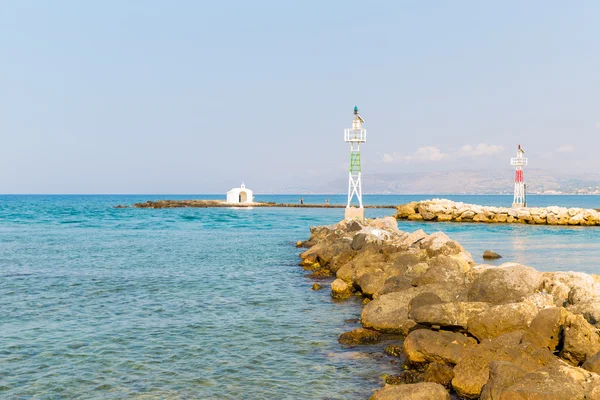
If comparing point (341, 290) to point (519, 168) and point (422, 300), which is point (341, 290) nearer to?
point (422, 300)

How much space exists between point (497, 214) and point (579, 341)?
46.9 metres

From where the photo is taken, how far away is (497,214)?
52.4m

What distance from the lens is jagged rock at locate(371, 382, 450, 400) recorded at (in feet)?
23.2

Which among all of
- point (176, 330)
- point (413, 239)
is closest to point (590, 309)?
point (176, 330)

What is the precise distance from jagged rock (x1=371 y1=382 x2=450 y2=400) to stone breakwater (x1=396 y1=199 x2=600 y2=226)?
154 ft

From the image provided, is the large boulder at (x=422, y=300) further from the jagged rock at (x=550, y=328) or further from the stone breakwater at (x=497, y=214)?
the stone breakwater at (x=497, y=214)

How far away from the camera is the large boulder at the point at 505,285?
1078 centimetres

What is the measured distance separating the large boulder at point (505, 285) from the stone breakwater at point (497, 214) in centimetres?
4199

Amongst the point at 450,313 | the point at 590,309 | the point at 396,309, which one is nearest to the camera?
the point at 590,309

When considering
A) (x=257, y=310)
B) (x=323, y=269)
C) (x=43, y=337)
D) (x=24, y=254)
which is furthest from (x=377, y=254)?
(x=24, y=254)

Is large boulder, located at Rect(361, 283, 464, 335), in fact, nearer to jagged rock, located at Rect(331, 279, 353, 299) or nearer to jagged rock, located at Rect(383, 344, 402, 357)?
jagged rock, located at Rect(383, 344, 402, 357)

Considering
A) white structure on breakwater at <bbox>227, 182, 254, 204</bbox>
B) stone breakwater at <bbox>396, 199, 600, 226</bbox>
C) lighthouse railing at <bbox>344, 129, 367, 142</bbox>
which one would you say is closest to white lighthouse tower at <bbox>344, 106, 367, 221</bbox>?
lighthouse railing at <bbox>344, 129, 367, 142</bbox>

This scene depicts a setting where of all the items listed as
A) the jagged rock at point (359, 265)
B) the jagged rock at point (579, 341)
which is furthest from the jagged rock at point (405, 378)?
the jagged rock at point (359, 265)

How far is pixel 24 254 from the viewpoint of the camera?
979 inches
